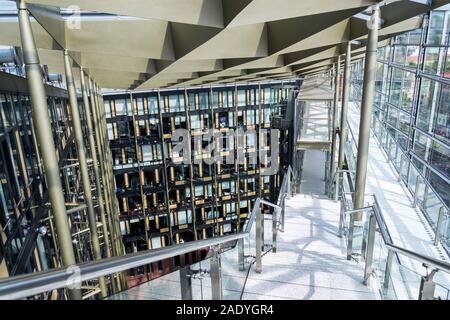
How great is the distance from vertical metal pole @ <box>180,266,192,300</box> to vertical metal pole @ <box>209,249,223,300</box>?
0.56ft

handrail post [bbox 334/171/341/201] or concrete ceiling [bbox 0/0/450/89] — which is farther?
handrail post [bbox 334/171/341/201]

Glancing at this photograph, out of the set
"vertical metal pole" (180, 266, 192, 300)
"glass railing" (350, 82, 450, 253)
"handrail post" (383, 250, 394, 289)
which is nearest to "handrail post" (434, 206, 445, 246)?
"glass railing" (350, 82, 450, 253)

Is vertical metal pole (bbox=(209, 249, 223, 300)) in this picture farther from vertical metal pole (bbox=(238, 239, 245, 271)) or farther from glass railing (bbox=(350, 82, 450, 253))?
glass railing (bbox=(350, 82, 450, 253))

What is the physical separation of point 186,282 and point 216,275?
0.25 meters

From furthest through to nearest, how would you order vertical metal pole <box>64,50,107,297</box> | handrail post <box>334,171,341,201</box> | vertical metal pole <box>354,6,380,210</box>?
handrail post <box>334,171,341,201</box>, vertical metal pole <box>64,50,107,297</box>, vertical metal pole <box>354,6,380,210</box>

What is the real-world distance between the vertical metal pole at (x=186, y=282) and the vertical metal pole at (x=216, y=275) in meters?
0.17

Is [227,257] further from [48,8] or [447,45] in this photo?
[447,45]

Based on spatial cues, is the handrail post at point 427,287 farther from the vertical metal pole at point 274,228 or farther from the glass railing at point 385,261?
the vertical metal pole at point 274,228

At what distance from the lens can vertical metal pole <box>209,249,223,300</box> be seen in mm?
2312

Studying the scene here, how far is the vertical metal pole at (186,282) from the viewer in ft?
6.66

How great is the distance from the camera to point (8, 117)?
4645 mm

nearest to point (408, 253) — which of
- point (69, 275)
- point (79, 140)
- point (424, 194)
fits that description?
point (69, 275)

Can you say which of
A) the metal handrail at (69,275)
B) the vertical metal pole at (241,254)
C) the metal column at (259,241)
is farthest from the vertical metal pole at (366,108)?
the metal handrail at (69,275)

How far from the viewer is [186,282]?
85.6 inches
